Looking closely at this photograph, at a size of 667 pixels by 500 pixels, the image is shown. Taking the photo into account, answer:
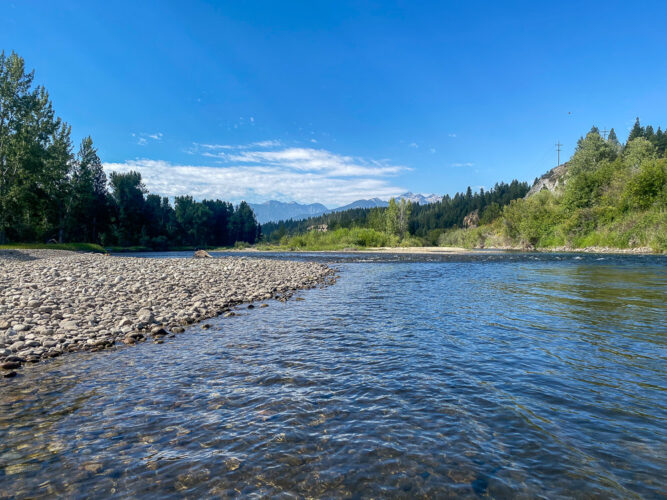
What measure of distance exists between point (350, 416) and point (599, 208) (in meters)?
90.0

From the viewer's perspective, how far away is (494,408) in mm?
6227

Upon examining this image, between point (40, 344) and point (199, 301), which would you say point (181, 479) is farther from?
point (199, 301)

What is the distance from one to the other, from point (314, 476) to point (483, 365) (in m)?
5.55

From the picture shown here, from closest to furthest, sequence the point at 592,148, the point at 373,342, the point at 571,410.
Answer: the point at 571,410, the point at 373,342, the point at 592,148

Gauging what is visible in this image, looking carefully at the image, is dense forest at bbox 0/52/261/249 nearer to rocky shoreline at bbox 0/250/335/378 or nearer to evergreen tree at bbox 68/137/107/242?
evergreen tree at bbox 68/137/107/242

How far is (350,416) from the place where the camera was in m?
6.02

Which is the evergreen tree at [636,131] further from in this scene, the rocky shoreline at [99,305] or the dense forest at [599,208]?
the rocky shoreline at [99,305]

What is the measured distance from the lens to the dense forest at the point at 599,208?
6431 centimetres

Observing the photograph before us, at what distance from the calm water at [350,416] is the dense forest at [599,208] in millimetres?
67653

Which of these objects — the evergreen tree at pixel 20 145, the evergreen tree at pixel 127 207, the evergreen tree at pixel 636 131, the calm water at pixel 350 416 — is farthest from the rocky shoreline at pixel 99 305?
the evergreen tree at pixel 636 131

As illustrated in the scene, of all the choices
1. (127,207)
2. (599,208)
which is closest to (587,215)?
(599,208)

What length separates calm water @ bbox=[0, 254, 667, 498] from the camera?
4.34m

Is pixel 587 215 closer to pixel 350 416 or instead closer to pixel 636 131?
pixel 350 416

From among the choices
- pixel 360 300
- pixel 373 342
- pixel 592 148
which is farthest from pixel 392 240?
pixel 373 342
